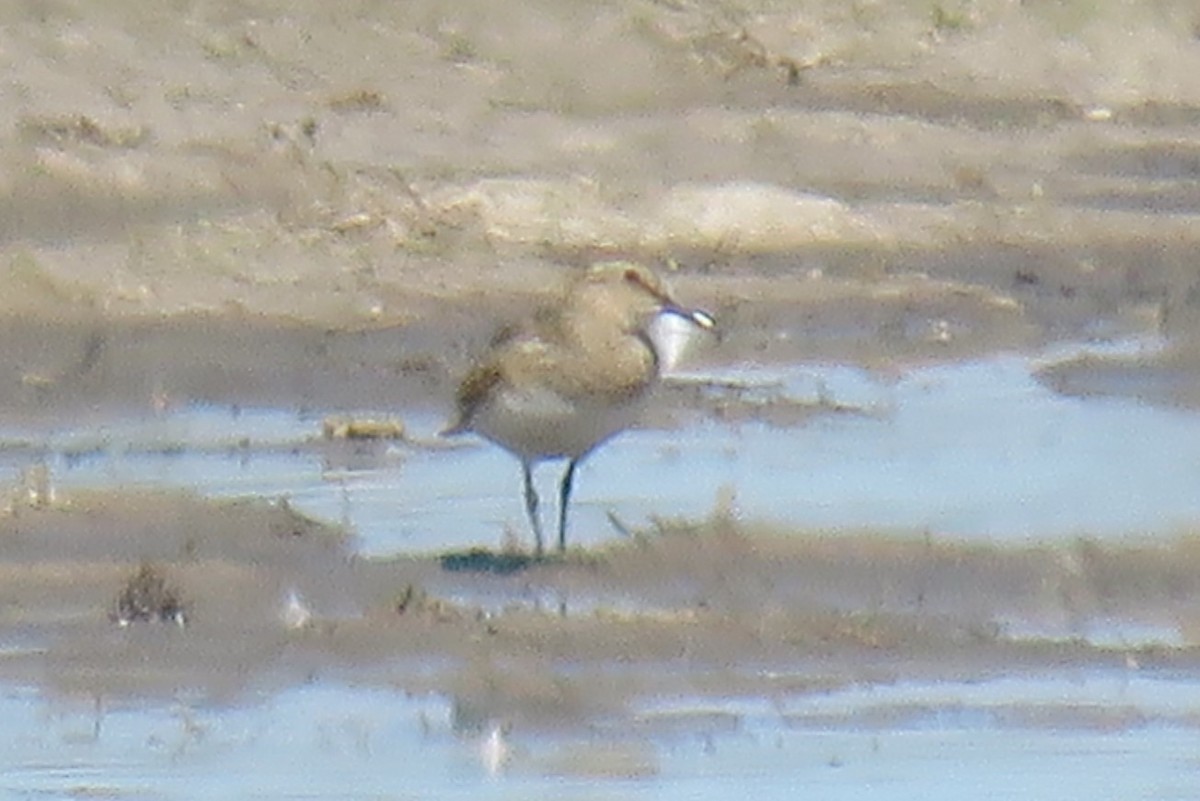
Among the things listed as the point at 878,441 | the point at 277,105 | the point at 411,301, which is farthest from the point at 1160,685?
the point at 277,105

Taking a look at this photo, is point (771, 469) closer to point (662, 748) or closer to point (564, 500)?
point (564, 500)

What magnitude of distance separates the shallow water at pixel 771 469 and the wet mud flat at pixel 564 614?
420 millimetres

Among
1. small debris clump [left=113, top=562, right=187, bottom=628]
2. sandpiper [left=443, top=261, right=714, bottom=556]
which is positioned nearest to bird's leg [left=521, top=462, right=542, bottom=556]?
sandpiper [left=443, top=261, right=714, bottom=556]

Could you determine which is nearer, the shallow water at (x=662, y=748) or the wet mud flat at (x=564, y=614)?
the shallow water at (x=662, y=748)

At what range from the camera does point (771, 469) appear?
1266cm

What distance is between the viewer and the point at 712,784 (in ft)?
27.8

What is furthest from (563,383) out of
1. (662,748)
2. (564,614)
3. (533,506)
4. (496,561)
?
(662,748)

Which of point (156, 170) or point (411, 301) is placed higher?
point (156, 170)

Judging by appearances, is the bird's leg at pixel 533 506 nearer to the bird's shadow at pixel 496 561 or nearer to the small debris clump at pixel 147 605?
the bird's shadow at pixel 496 561

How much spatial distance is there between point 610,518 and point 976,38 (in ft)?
38.4

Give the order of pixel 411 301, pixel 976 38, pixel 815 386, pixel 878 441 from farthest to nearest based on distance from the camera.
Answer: pixel 976 38 < pixel 411 301 < pixel 815 386 < pixel 878 441

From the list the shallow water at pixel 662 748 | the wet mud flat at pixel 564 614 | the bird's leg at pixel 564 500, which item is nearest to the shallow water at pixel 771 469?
the bird's leg at pixel 564 500

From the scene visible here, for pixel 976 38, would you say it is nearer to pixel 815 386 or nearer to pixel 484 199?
pixel 484 199

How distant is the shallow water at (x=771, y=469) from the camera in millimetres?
11672
